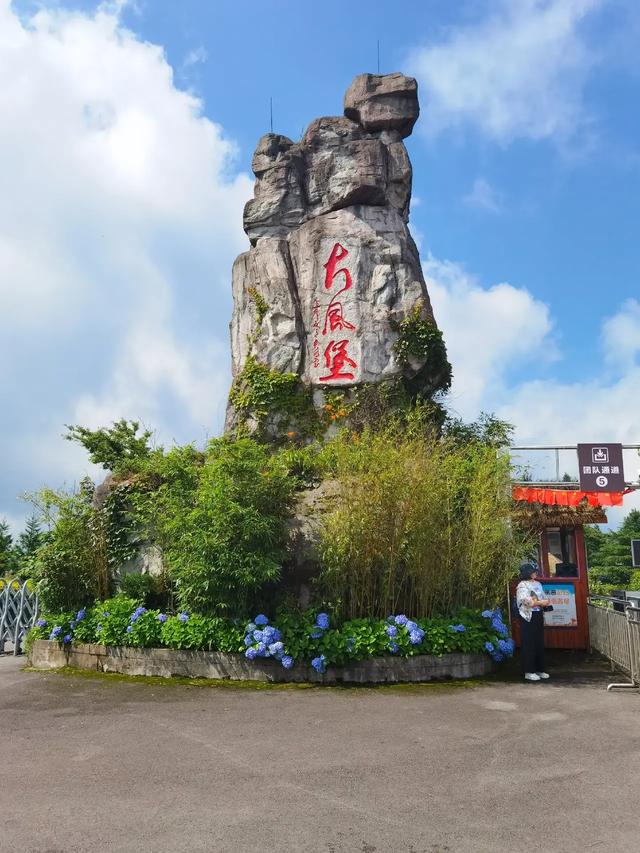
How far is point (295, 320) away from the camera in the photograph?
13148mm

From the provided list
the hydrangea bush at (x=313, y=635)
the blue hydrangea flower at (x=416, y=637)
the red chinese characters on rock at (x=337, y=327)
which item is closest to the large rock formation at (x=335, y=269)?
the red chinese characters on rock at (x=337, y=327)

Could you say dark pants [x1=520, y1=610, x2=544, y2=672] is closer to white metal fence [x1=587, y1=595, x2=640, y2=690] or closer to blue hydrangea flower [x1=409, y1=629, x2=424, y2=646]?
white metal fence [x1=587, y1=595, x2=640, y2=690]

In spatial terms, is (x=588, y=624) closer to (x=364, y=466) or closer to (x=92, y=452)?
(x=364, y=466)

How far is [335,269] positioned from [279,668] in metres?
8.14

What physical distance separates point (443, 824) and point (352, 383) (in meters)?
9.48

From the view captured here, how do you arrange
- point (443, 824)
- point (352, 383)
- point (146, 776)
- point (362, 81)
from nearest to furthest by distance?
point (443, 824) → point (146, 776) → point (352, 383) → point (362, 81)

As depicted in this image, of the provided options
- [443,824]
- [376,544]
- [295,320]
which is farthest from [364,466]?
[295,320]

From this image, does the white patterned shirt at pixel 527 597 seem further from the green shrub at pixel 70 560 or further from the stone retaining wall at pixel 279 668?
the green shrub at pixel 70 560

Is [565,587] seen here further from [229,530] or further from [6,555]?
[6,555]

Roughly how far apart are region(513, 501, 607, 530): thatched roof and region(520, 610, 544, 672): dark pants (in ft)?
5.90

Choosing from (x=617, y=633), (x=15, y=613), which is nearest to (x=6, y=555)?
(x=15, y=613)

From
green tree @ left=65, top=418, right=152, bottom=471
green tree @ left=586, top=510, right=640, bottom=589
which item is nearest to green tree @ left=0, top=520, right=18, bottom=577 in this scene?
green tree @ left=65, top=418, right=152, bottom=471

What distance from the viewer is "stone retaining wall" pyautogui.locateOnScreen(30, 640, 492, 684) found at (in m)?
7.10

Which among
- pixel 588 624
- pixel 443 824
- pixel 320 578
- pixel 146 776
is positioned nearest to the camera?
pixel 443 824
